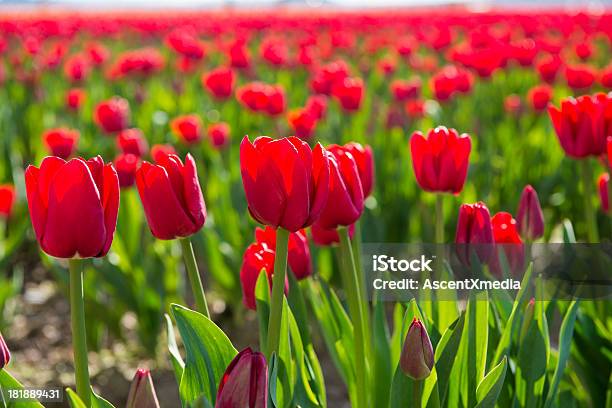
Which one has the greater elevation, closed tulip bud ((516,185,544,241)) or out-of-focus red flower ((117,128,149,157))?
out-of-focus red flower ((117,128,149,157))

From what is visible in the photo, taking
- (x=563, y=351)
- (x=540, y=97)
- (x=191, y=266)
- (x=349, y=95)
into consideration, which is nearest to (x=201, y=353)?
(x=191, y=266)

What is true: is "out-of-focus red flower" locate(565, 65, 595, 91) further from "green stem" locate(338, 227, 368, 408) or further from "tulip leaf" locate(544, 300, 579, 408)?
"green stem" locate(338, 227, 368, 408)

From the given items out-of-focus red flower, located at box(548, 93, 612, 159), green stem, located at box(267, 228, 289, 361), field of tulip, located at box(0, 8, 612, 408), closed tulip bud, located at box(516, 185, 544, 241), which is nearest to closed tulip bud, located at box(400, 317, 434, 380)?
field of tulip, located at box(0, 8, 612, 408)

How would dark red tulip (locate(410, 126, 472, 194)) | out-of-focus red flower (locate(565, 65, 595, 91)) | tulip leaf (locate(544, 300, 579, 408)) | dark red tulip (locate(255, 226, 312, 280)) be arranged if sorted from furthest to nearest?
1. out-of-focus red flower (locate(565, 65, 595, 91))
2. dark red tulip (locate(410, 126, 472, 194))
3. dark red tulip (locate(255, 226, 312, 280))
4. tulip leaf (locate(544, 300, 579, 408))

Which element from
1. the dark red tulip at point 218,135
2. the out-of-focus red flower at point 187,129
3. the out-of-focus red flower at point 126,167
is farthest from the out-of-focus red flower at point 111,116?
the out-of-focus red flower at point 126,167

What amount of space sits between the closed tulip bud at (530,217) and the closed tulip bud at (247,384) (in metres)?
0.86

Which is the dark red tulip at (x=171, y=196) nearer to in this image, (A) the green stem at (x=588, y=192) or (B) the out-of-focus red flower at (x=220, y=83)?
(A) the green stem at (x=588, y=192)

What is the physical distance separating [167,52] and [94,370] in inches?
178

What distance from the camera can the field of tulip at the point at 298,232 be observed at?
39.9 inches

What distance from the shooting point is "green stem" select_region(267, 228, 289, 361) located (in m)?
1.01

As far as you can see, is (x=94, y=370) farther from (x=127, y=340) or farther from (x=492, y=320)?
(x=492, y=320)

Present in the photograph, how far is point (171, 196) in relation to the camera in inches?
43.3

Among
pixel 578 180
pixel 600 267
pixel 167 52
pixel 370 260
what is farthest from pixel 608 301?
pixel 167 52

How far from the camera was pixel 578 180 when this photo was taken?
2.91 m
